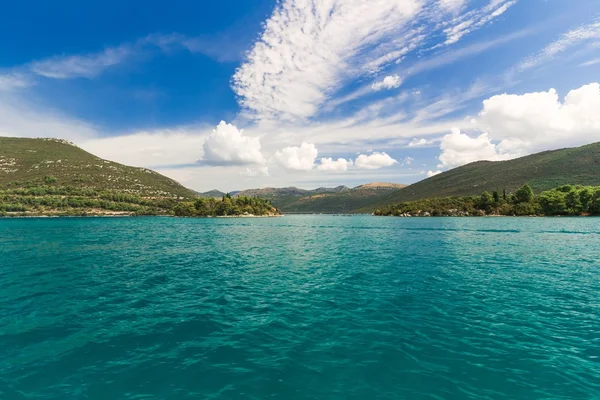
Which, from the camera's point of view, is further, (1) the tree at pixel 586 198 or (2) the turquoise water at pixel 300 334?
(1) the tree at pixel 586 198

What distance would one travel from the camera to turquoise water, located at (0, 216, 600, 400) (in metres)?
12.7

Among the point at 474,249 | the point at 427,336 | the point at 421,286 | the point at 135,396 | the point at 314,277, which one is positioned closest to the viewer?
the point at 135,396

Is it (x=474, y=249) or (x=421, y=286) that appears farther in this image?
(x=474, y=249)

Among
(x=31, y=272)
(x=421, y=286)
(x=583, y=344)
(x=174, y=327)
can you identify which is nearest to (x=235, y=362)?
(x=174, y=327)

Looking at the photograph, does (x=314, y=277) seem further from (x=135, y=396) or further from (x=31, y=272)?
(x=31, y=272)

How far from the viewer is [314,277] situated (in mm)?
34438

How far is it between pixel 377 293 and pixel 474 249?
4088 centimetres

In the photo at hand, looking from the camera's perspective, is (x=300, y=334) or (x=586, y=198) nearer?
(x=300, y=334)

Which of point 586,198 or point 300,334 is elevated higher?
point 586,198

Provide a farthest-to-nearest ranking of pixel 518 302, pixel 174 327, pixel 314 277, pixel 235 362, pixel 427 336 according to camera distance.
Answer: pixel 314 277, pixel 518 302, pixel 174 327, pixel 427 336, pixel 235 362

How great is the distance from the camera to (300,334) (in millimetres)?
18297

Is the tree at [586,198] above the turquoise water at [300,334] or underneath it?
above

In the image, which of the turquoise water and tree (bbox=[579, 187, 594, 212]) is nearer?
the turquoise water

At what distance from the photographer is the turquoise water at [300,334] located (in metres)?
12.7
